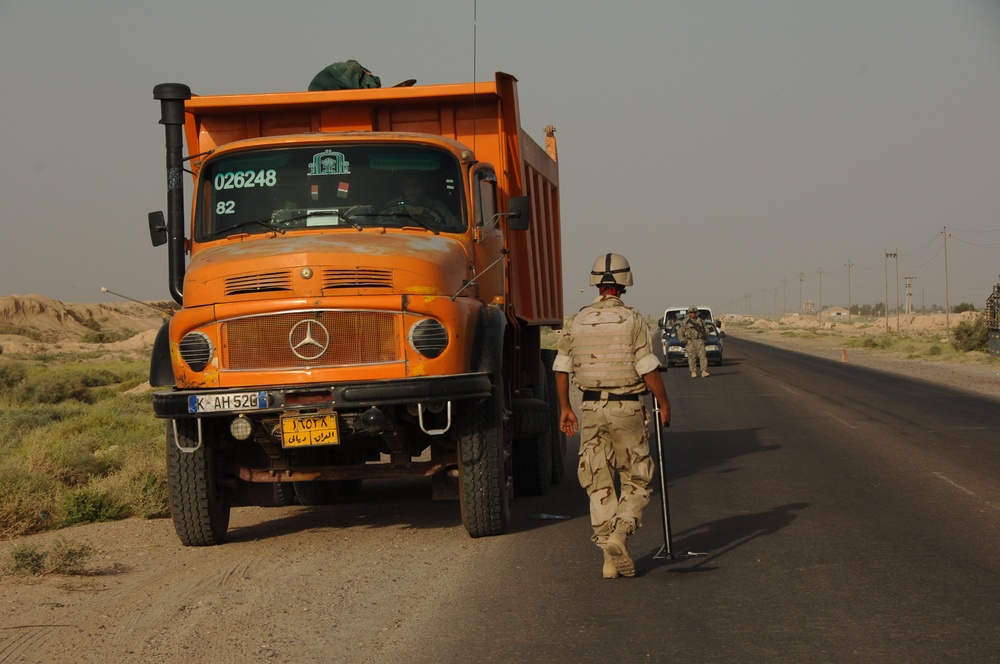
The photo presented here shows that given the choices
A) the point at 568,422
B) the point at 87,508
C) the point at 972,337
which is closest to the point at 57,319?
the point at 972,337

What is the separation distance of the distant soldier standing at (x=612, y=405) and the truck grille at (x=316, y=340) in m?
1.23

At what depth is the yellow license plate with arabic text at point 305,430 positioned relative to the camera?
7.63 metres

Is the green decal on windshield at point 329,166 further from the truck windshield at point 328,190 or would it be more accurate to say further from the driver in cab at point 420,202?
the driver in cab at point 420,202

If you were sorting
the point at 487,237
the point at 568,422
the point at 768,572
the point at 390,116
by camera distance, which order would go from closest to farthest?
the point at 768,572 < the point at 568,422 < the point at 487,237 < the point at 390,116

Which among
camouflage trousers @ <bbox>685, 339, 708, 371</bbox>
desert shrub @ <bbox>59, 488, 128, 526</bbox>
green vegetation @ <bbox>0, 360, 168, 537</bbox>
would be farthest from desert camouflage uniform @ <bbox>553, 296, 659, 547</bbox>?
camouflage trousers @ <bbox>685, 339, 708, 371</bbox>

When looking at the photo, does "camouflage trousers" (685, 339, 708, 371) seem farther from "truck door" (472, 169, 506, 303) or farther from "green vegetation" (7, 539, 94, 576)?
"green vegetation" (7, 539, 94, 576)

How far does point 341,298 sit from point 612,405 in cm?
190

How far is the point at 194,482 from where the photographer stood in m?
8.26

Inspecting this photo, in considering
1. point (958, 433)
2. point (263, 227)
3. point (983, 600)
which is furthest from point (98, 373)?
point (983, 600)

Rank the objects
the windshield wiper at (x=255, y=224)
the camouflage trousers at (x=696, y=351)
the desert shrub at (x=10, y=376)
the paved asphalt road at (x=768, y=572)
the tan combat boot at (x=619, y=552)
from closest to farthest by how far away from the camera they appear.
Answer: the paved asphalt road at (x=768, y=572), the tan combat boot at (x=619, y=552), the windshield wiper at (x=255, y=224), the camouflage trousers at (x=696, y=351), the desert shrub at (x=10, y=376)

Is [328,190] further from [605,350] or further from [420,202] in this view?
[605,350]

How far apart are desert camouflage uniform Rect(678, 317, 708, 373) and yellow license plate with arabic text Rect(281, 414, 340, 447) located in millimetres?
23464

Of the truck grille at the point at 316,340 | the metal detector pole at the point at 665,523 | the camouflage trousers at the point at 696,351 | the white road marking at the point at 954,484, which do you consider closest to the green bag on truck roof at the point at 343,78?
the truck grille at the point at 316,340

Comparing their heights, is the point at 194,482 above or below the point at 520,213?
below
